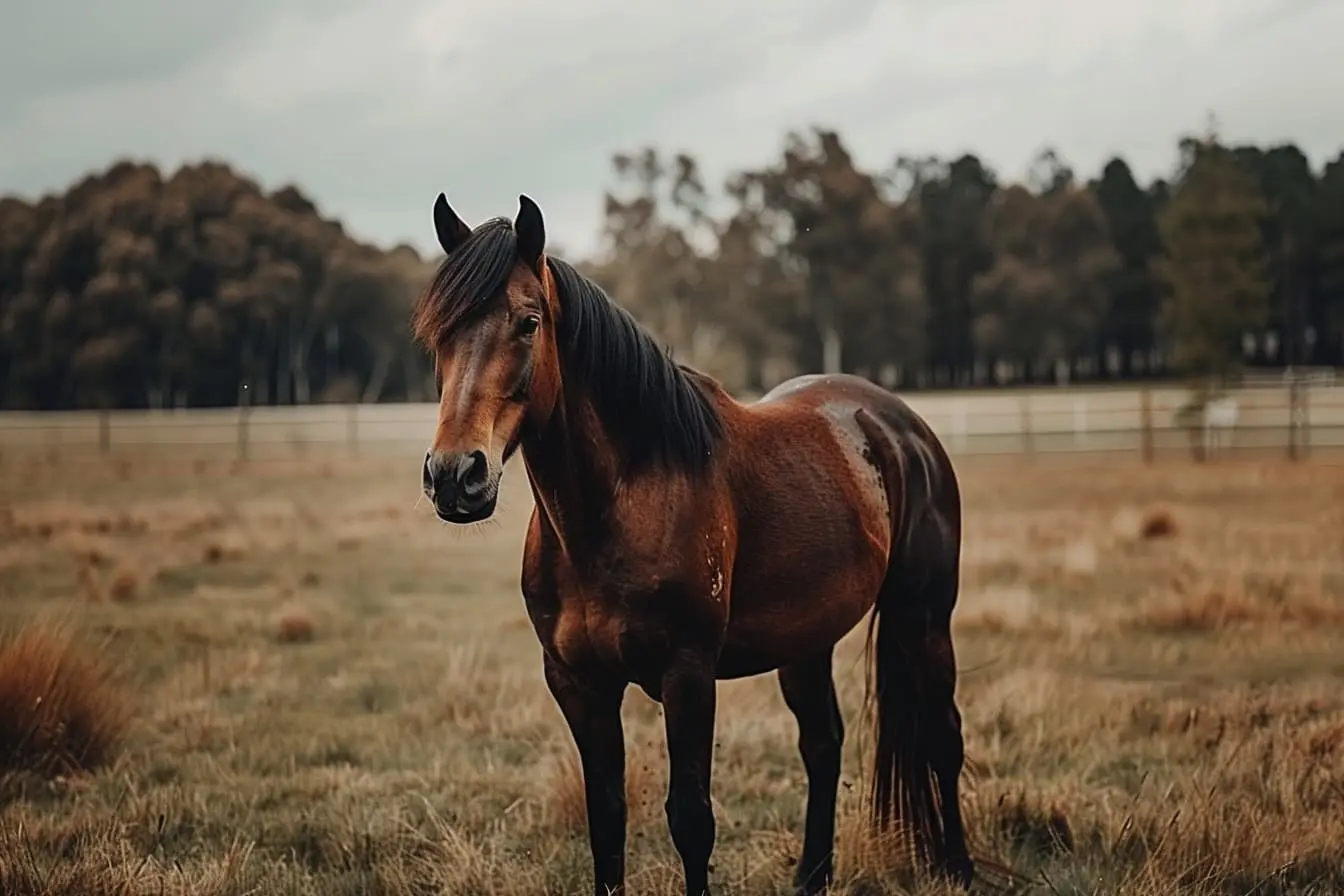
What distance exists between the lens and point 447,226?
2.87 metres

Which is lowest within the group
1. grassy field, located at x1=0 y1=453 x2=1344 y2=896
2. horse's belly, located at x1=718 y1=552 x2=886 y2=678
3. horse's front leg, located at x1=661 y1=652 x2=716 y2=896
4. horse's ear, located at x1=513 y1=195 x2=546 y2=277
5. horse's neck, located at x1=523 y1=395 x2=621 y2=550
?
grassy field, located at x1=0 y1=453 x2=1344 y2=896

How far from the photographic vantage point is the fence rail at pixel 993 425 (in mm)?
15617

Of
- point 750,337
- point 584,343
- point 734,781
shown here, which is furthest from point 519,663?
point 750,337

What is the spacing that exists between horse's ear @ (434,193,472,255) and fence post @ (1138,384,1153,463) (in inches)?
770

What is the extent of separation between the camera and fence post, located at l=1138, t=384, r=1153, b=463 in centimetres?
2064

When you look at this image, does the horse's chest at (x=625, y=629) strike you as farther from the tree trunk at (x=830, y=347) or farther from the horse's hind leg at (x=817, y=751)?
the tree trunk at (x=830, y=347)

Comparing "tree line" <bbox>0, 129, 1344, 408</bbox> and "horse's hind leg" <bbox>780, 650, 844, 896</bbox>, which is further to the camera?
"tree line" <bbox>0, 129, 1344, 408</bbox>

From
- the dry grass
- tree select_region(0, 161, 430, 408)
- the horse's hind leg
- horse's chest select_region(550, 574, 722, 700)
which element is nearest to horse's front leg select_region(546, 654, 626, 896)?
horse's chest select_region(550, 574, 722, 700)

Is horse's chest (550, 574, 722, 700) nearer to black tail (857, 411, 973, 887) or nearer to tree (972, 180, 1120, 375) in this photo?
black tail (857, 411, 973, 887)

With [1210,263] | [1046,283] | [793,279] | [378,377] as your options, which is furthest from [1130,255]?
[378,377]

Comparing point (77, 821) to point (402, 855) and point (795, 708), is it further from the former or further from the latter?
point (795, 708)

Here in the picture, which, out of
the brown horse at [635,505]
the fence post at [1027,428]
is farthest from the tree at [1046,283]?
the brown horse at [635,505]

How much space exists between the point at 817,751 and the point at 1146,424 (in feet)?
61.1

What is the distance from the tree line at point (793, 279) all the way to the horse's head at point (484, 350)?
21.8ft
